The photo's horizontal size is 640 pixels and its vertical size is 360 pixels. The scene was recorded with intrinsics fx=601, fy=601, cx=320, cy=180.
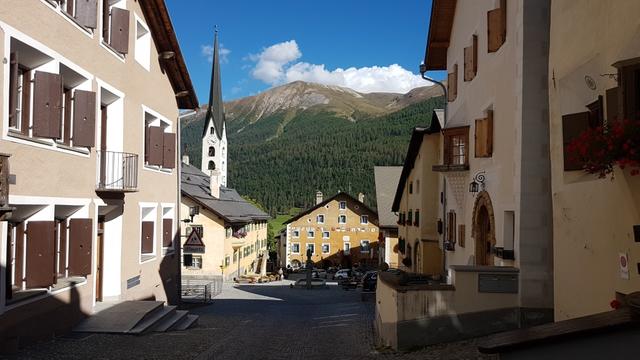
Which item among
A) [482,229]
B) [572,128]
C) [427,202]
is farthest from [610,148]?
[427,202]

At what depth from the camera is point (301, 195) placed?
174 metres

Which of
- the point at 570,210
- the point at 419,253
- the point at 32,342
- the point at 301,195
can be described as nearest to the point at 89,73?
the point at 32,342

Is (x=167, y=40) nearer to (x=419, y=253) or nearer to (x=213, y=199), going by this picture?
(x=419, y=253)

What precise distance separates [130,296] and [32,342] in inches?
222

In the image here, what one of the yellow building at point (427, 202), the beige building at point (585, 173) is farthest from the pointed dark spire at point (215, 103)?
the beige building at point (585, 173)

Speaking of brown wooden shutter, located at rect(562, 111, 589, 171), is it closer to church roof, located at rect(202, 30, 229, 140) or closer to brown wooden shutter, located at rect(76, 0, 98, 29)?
brown wooden shutter, located at rect(76, 0, 98, 29)

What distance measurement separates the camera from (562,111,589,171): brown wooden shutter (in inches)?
311

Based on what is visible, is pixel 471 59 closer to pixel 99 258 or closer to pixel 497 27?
pixel 497 27

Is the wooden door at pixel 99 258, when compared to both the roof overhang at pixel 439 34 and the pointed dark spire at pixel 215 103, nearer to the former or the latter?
the roof overhang at pixel 439 34

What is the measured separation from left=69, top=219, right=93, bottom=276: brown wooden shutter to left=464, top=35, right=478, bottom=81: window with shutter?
1048 cm

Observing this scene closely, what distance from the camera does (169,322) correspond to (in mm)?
15242

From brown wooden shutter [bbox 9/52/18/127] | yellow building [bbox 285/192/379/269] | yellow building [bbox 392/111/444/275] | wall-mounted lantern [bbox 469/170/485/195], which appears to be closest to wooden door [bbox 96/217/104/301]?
brown wooden shutter [bbox 9/52/18/127]

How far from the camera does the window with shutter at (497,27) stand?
506 inches

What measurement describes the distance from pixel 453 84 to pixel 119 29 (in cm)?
1097
